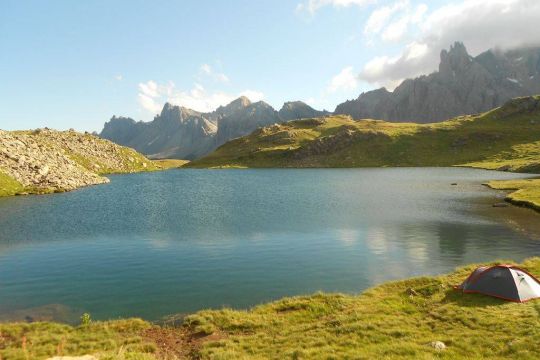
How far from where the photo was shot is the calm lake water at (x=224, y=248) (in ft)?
104

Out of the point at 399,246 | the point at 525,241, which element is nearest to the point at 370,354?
the point at 399,246

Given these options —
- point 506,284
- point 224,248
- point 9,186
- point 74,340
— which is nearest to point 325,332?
point 506,284

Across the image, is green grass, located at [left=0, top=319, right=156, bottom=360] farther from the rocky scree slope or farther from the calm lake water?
the rocky scree slope

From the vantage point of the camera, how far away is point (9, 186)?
329 feet

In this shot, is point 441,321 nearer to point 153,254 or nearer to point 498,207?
point 153,254

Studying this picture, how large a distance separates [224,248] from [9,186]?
83599 millimetres

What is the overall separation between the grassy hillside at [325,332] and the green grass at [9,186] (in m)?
88.3

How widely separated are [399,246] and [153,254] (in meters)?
29.1

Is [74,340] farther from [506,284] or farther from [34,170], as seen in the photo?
[34,170]

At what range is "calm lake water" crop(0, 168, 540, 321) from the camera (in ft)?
104

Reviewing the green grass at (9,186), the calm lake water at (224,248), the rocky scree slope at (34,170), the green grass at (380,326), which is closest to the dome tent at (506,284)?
the green grass at (380,326)

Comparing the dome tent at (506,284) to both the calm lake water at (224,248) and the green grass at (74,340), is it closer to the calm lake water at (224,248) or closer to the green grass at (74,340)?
the calm lake water at (224,248)

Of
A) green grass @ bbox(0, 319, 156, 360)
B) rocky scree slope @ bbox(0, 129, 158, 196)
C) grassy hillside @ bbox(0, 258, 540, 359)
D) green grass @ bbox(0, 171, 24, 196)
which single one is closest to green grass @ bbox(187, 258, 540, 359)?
grassy hillside @ bbox(0, 258, 540, 359)

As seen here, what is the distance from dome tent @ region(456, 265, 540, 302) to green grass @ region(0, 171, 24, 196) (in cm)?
10679
